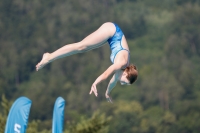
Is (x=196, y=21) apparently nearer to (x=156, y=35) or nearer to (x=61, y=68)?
(x=156, y=35)

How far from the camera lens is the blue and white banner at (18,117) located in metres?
12.5

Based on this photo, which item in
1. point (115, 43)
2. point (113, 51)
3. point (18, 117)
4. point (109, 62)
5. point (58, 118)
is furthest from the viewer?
point (109, 62)

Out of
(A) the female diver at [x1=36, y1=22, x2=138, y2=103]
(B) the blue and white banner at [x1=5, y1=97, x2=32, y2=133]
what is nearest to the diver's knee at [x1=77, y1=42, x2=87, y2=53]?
(A) the female diver at [x1=36, y1=22, x2=138, y2=103]

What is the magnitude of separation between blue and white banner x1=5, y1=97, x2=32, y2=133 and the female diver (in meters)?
1.59

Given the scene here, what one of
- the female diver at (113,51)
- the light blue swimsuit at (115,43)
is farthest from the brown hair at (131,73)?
the light blue swimsuit at (115,43)

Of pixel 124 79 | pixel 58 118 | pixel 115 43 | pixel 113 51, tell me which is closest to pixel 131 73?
pixel 124 79

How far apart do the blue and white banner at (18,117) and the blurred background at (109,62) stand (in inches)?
3008

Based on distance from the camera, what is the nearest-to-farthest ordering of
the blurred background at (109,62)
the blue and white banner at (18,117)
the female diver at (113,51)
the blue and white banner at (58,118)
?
the blue and white banner at (18,117) → the blue and white banner at (58,118) → the female diver at (113,51) → the blurred background at (109,62)

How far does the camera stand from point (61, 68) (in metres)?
143

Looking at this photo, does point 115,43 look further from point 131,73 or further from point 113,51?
point 131,73

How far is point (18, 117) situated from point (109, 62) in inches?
4797

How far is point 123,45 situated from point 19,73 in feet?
436

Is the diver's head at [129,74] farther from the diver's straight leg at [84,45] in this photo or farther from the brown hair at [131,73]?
→ the diver's straight leg at [84,45]

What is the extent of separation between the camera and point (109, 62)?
134 meters
